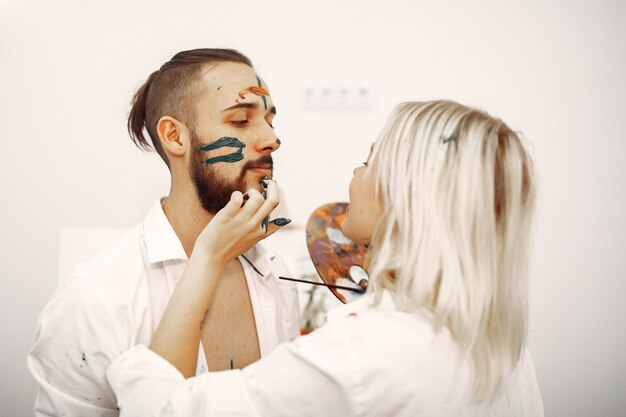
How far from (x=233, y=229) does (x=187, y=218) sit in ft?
0.76

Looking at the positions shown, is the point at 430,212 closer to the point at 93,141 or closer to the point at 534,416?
the point at 534,416

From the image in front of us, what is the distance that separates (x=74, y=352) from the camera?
2.99ft

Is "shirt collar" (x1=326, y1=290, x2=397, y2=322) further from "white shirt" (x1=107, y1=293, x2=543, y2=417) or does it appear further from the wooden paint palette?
the wooden paint palette

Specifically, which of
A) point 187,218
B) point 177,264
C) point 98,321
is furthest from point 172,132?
point 98,321

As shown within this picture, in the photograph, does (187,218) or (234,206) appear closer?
(234,206)

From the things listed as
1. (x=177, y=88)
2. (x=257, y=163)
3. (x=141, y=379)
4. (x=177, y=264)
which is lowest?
(x=141, y=379)

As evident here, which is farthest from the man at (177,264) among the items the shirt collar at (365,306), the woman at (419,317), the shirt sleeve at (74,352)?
the shirt collar at (365,306)

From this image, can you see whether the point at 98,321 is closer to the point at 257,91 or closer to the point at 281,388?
the point at 281,388

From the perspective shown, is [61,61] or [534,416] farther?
[61,61]

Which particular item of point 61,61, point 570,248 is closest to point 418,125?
point 570,248

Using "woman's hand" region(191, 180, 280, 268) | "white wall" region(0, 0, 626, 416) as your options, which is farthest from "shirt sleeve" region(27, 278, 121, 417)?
"white wall" region(0, 0, 626, 416)

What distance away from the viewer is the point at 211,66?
1.14 meters

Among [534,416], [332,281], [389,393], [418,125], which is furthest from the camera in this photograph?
[332,281]

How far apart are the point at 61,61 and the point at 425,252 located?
1482mm
